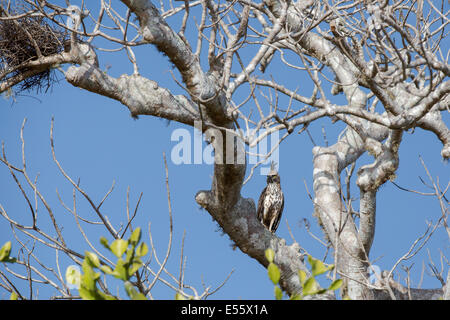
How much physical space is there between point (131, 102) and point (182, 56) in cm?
45

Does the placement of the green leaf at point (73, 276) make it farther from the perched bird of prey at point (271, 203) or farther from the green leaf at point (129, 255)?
the perched bird of prey at point (271, 203)

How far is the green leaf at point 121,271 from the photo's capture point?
1456mm

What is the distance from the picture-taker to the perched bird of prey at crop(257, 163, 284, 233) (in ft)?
21.0

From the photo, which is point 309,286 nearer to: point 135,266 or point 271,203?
point 135,266

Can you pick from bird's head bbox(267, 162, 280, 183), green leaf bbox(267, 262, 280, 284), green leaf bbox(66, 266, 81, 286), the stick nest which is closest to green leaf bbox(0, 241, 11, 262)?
green leaf bbox(66, 266, 81, 286)

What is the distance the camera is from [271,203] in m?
6.48

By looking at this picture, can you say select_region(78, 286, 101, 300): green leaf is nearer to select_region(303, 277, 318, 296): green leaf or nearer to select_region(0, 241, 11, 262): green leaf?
select_region(0, 241, 11, 262): green leaf

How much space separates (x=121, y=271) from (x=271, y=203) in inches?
200

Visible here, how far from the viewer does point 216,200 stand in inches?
162

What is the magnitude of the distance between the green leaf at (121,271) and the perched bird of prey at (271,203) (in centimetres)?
496

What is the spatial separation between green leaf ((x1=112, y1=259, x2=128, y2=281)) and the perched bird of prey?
4.96 metres

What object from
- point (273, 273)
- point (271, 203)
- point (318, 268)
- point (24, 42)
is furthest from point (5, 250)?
point (271, 203)

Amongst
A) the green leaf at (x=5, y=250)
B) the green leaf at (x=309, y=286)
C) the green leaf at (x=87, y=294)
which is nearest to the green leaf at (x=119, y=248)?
the green leaf at (x=87, y=294)

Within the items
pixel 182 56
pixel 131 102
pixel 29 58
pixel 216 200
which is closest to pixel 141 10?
pixel 182 56
